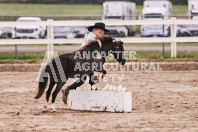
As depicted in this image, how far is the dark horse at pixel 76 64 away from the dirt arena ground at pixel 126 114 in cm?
58

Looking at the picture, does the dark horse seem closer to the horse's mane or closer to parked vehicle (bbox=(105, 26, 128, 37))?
the horse's mane

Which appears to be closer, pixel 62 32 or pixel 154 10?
pixel 62 32

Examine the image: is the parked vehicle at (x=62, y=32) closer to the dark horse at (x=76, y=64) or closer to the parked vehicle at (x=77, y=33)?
the parked vehicle at (x=77, y=33)

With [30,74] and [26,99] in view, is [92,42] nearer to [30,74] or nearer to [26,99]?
[26,99]

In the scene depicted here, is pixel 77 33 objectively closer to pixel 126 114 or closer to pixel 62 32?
pixel 62 32

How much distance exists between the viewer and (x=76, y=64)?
9.76m

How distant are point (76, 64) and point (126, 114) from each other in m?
1.38

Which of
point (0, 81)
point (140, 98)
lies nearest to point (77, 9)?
point (0, 81)

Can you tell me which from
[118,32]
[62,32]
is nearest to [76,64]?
[118,32]

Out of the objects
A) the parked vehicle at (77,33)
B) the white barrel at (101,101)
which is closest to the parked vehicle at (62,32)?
the parked vehicle at (77,33)

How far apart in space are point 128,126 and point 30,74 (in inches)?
359

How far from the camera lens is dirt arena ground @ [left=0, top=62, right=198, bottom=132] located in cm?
824

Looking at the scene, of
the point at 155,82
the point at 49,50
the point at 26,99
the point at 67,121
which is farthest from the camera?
the point at 49,50

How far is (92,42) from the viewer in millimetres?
10008
